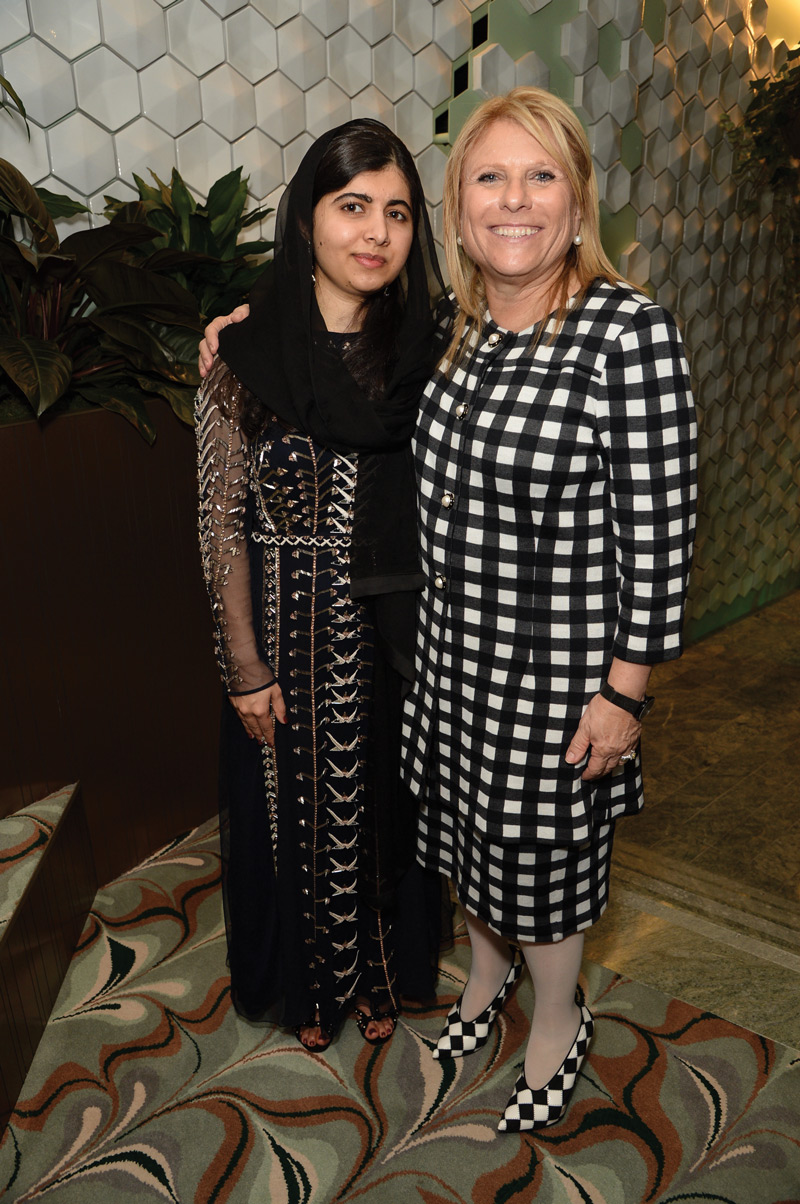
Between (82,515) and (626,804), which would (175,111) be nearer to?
(82,515)

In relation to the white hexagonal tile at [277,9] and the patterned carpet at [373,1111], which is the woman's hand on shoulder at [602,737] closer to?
the patterned carpet at [373,1111]

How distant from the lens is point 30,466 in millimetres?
1951

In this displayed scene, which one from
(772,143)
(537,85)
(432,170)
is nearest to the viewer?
(432,170)

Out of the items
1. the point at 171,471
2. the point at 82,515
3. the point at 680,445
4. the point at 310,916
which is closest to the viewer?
Answer: the point at 680,445

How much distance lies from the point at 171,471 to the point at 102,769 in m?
0.72

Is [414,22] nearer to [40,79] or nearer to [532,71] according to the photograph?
[532,71]

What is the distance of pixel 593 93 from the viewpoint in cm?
292

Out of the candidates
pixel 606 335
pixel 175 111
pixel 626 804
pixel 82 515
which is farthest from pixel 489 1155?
pixel 175 111

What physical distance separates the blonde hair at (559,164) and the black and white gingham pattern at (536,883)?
792 mm

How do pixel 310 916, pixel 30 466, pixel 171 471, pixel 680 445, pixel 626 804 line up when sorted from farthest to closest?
pixel 171 471
pixel 30 466
pixel 310 916
pixel 626 804
pixel 680 445

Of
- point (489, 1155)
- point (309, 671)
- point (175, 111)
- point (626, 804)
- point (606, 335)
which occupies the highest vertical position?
point (175, 111)

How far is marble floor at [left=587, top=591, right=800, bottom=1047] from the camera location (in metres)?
2.05

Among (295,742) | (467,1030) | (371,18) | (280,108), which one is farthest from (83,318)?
(467,1030)

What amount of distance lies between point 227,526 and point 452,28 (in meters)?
1.85
